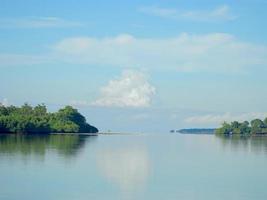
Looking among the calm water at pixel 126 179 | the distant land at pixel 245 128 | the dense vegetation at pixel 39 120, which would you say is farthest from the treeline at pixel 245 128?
the calm water at pixel 126 179

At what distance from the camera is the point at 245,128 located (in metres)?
141

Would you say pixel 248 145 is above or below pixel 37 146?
below

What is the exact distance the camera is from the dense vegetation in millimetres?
88312

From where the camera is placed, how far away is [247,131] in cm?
14088

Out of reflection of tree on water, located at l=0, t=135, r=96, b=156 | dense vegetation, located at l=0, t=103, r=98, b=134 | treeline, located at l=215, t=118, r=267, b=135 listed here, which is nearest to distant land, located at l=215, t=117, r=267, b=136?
treeline, located at l=215, t=118, r=267, b=135

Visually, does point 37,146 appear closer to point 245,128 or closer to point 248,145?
point 248,145

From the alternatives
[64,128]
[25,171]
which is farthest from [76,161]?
[64,128]

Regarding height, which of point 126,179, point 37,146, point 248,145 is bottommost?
point 126,179

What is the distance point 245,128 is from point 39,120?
63008 millimetres

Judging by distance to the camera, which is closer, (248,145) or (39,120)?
(248,145)

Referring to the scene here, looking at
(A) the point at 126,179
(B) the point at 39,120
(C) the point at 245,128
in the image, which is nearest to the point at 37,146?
(A) the point at 126,179

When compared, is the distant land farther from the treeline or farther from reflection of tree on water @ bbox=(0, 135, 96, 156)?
reflection of tree on water @ bbox=(0, 135, 96, 156)

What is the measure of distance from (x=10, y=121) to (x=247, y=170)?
6127 cm

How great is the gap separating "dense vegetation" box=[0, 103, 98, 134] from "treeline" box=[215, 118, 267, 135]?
136ft
